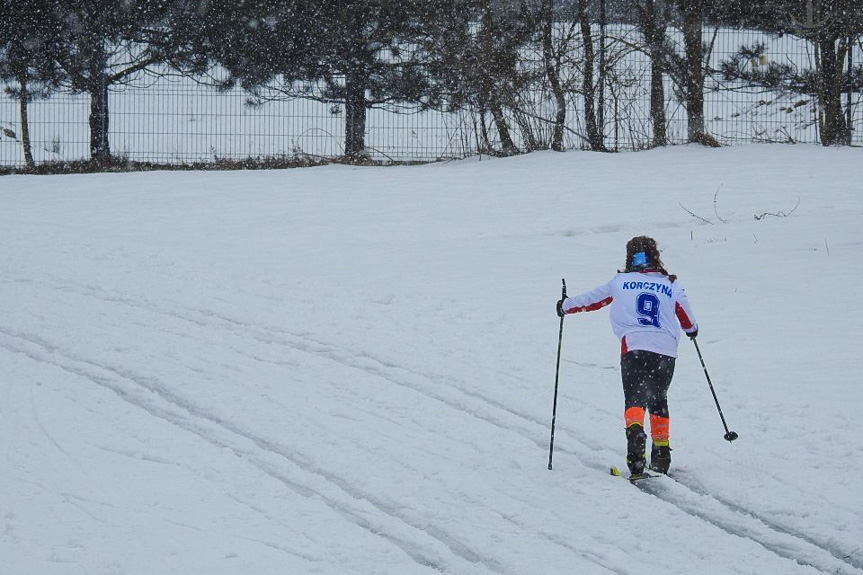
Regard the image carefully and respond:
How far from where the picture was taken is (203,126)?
70.2 ft

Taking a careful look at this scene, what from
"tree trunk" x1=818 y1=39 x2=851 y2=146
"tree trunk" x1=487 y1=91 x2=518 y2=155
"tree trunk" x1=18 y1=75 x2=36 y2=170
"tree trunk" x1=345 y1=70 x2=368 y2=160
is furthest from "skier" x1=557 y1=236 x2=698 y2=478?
"tree trunk" x1=18 y1=75 x2=36 y2=170

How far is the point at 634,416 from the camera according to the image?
19.7 feet

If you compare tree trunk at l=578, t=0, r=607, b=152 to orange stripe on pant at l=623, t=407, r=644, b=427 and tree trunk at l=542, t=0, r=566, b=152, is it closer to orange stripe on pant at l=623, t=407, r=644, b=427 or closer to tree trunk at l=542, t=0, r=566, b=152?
tree trunk at l=542, t=0, r=566, b=152

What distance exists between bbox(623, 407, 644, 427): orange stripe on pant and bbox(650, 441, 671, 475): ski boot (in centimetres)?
18

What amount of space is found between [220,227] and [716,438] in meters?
8.68

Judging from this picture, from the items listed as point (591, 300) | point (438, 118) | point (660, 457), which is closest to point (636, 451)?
point (660, 457)

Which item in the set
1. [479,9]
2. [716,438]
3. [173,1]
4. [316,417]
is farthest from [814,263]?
[173,1]

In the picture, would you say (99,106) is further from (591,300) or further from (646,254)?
(646,254)

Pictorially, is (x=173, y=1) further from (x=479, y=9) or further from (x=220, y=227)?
(x=220, y=227)

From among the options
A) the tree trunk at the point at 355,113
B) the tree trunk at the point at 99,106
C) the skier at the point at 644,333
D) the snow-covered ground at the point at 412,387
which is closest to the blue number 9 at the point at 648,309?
the skier at the point at 644,333

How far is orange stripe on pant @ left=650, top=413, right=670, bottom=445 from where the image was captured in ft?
19.8

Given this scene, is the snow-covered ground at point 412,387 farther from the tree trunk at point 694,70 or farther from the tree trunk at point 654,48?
the tree trunk at point 654,48

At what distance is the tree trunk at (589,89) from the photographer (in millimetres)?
18453

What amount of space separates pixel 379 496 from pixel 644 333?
6.33 ft
